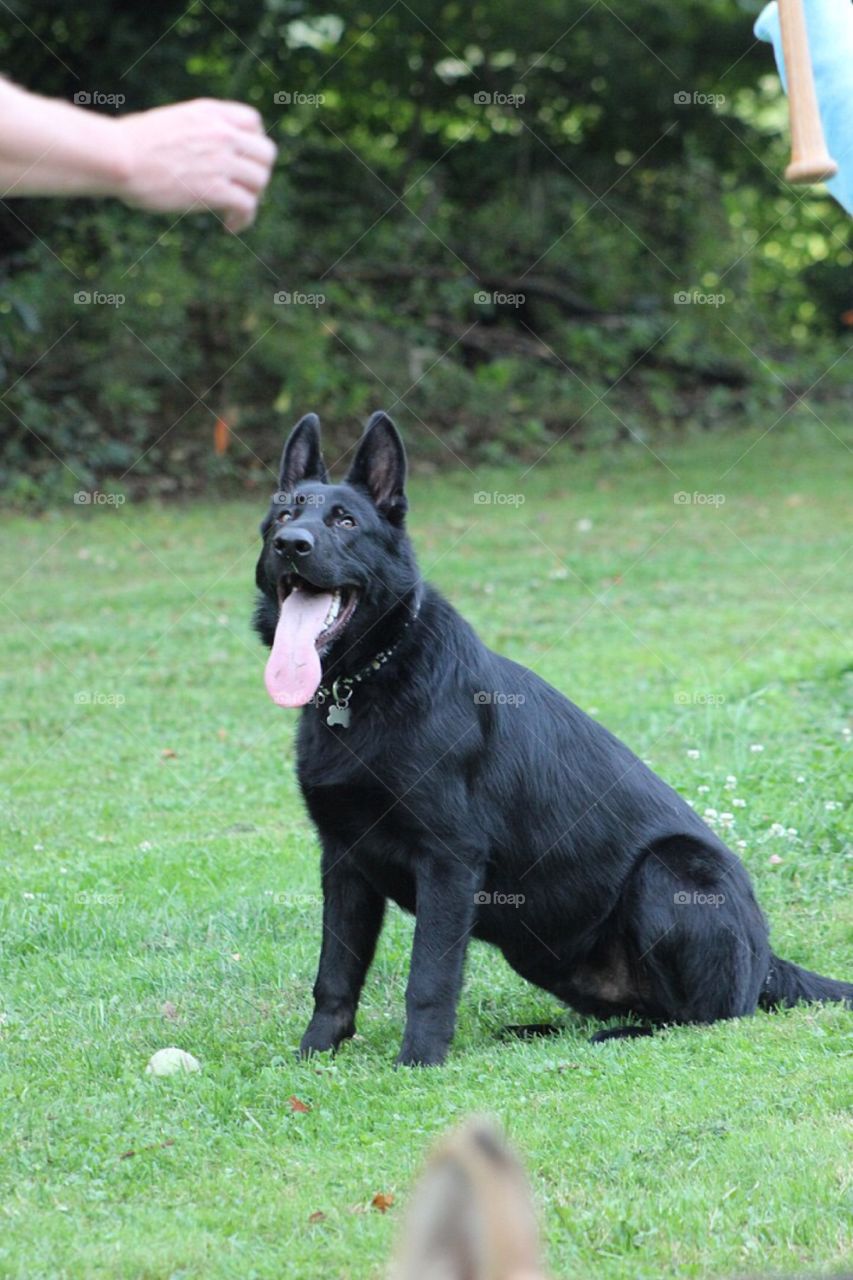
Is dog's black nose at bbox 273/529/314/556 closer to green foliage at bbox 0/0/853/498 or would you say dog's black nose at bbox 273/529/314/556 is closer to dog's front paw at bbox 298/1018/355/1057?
dog's front paw at bbox 298/1018/355/1057

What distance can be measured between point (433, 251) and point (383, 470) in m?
13.5

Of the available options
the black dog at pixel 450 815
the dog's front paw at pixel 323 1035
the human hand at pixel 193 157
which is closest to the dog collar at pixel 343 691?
the black dog at pixel 450 815

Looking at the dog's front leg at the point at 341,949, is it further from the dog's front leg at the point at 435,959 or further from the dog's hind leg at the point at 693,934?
the dog's hind leg at the point at 693,934

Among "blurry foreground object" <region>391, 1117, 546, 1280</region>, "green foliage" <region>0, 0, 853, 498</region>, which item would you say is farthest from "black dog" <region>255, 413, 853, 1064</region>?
"green foliage" <region>0, 0, 853, 498</region>

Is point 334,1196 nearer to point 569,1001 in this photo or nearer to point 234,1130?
point 234,1130

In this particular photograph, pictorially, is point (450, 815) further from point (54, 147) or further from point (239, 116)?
point (54, 147)

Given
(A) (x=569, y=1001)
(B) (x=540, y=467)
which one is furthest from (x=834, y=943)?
(B) (x=540, y=467)

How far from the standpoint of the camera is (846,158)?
3.60 metres

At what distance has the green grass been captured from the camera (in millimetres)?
3117

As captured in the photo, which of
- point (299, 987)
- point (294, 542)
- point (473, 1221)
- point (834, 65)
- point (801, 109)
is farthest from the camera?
point (299, 987)

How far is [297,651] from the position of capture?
427cm

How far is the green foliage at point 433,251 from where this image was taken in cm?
1420

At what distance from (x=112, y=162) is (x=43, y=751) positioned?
5805 mm

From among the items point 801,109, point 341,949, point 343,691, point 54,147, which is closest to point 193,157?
point 54,147
